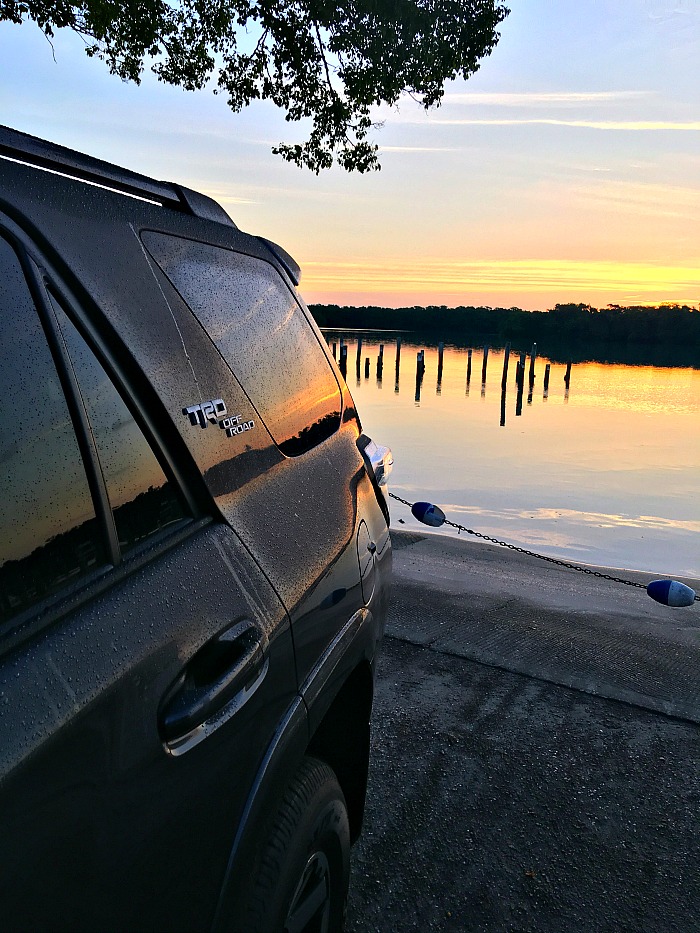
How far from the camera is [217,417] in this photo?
181 centimetres

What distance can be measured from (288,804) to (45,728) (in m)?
0.83

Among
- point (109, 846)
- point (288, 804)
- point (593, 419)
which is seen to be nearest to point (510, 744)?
point (288, 804)

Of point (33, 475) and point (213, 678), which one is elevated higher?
point (33, 475)

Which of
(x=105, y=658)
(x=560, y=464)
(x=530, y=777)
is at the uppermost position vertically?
(x=105, y=658)

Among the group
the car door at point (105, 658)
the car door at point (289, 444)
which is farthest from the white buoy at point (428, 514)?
the car door at point (105, 658)

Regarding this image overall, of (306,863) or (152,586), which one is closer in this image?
(152,586)

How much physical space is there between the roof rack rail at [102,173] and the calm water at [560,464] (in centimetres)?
1185

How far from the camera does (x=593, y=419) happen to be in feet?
126

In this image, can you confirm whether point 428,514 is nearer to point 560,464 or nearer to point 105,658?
point 105,658

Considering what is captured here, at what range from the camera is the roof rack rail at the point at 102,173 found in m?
1.48

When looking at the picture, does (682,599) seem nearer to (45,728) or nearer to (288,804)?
(288,804)

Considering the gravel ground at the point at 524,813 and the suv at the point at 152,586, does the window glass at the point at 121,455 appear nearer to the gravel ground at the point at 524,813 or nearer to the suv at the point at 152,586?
the suv at the point at 152,586

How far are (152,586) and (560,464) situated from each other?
25.0 m

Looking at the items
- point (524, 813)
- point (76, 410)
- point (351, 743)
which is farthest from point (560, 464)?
point (76, 410)
